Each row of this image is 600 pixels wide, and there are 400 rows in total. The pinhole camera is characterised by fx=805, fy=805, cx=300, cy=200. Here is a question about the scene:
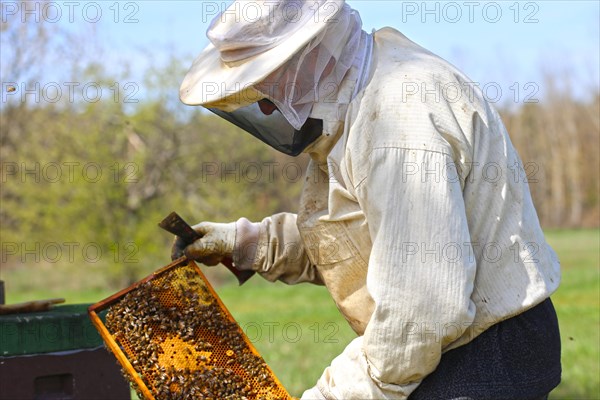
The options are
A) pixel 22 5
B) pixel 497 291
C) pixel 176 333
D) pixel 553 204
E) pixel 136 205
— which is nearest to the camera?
pixel 497 291

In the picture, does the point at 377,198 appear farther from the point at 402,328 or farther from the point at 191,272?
the point at 191,272

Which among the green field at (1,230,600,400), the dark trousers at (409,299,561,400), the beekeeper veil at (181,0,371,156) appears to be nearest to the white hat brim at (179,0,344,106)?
the beekeeper veil at (181,0,371,156)

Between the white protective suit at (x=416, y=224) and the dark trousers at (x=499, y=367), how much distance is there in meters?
0.06

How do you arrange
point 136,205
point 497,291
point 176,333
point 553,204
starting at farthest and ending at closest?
1. point 553,204
2. point 136,205
3. point 176,333
4. point 497,291

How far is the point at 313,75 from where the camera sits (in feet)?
8.59

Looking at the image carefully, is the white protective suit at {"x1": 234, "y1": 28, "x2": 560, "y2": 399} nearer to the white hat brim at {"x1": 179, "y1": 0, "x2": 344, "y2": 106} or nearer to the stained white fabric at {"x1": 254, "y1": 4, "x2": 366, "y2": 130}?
the stained white fabric at {"x1": 254, "y1": 4, "x2": 366, "y2": 130}

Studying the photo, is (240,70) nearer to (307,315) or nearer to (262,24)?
(262,24)

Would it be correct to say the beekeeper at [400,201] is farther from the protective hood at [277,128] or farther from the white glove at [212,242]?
the white glove at [212,242]

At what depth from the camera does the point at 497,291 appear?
2457 millimetres

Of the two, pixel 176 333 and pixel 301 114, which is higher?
pixel 301 114

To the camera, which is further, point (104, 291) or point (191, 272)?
point (104, 291)

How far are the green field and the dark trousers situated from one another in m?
1.63

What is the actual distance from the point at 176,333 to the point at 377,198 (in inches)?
47.0

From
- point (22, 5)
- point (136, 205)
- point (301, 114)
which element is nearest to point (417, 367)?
point (301, 114)
